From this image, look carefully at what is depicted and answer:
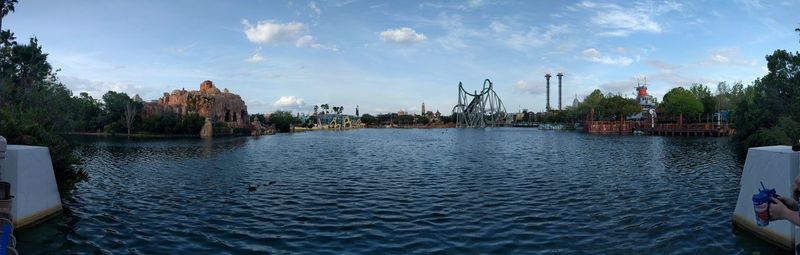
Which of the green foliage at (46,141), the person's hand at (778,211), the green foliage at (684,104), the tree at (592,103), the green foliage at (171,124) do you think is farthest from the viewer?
the tree at (592,103)

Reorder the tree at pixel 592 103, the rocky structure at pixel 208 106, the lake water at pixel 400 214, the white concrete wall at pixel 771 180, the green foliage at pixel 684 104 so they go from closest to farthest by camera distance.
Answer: the white concrete wall at pixel 771 180
the lake water at pixel 400 214
the green foliage at pixel 684 104
the rocky structure at pixel 208 106
the tree at pixel 592 103

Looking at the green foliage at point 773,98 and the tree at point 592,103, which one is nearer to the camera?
the green foliage at point 773,98

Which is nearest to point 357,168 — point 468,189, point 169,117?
point 468,189

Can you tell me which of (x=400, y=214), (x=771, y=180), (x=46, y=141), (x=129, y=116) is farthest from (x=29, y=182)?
(x=129, y=116)

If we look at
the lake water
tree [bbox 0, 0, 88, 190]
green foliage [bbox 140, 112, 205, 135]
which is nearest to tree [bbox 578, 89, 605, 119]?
green foliage [bbox 140, 112, 205, 135]

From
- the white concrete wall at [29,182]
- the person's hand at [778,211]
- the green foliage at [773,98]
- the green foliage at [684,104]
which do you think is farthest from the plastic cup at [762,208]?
the green foliage at [684,104]

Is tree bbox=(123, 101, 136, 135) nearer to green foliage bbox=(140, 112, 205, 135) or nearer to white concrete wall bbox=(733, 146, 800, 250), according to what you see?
green foliage bbox=(140, 112, 205, 135)

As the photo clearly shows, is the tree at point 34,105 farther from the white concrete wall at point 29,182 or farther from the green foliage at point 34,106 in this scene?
the white concrete wall at point 29,182

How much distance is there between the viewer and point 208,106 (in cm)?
15962

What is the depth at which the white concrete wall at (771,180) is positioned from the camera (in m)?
11.7

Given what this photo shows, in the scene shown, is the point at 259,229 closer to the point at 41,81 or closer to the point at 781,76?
the point at 41,81

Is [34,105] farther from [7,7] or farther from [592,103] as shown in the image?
[592,103]

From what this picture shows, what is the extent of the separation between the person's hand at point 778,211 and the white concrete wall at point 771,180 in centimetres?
734

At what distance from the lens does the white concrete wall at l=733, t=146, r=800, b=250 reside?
1171cm
